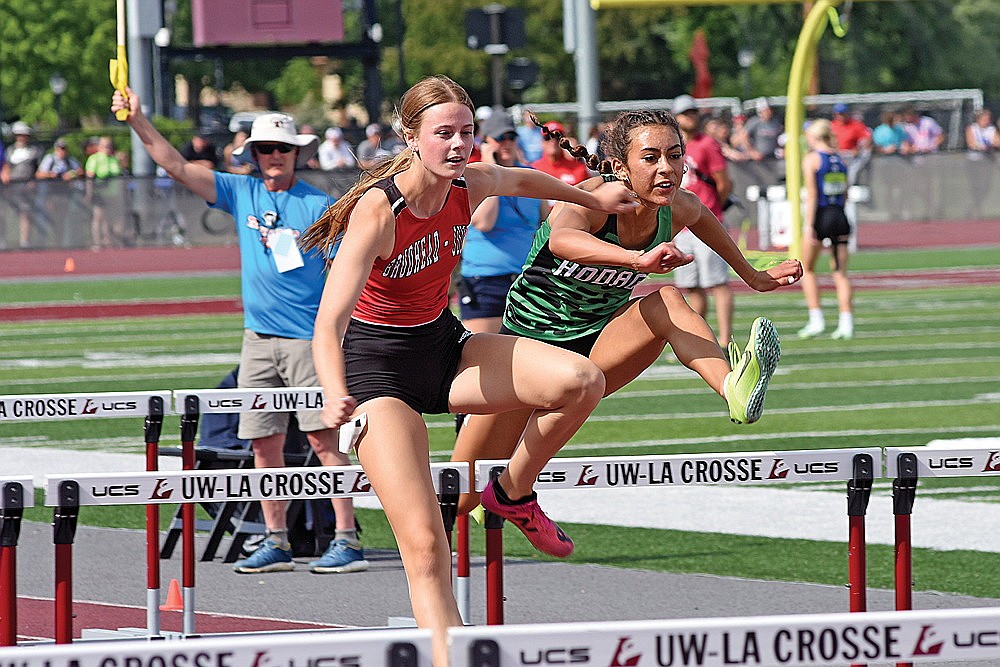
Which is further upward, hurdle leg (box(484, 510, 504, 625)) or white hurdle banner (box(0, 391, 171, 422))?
white hurdle banner (box(0, 391, 171, 422))

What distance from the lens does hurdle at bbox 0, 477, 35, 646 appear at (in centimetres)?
511

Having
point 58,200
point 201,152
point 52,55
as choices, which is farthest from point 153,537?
point 52,55

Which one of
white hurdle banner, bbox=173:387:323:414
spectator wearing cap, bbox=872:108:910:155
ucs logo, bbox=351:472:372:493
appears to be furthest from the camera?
spectator wearing cap, bbox=872:108:910:155

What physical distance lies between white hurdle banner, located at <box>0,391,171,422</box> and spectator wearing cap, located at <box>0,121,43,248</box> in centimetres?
2288

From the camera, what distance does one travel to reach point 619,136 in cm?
648

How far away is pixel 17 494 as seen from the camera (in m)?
5.15

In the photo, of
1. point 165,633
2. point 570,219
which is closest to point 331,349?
point 570,219

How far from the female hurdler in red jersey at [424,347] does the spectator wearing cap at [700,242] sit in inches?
358

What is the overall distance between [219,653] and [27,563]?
18.5 feet

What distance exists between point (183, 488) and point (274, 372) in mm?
3245

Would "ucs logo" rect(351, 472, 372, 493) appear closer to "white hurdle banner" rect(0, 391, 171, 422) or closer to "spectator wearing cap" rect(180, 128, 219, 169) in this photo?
"white hurdle banner" rect(0, 391, 171, 422)

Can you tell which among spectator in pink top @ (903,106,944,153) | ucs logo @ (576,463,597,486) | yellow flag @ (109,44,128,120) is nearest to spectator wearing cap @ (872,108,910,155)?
spectator in pink top @ (903,106,944,153)

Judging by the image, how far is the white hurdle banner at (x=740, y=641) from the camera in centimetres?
334

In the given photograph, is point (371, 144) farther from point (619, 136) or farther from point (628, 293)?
point (619, 136)
